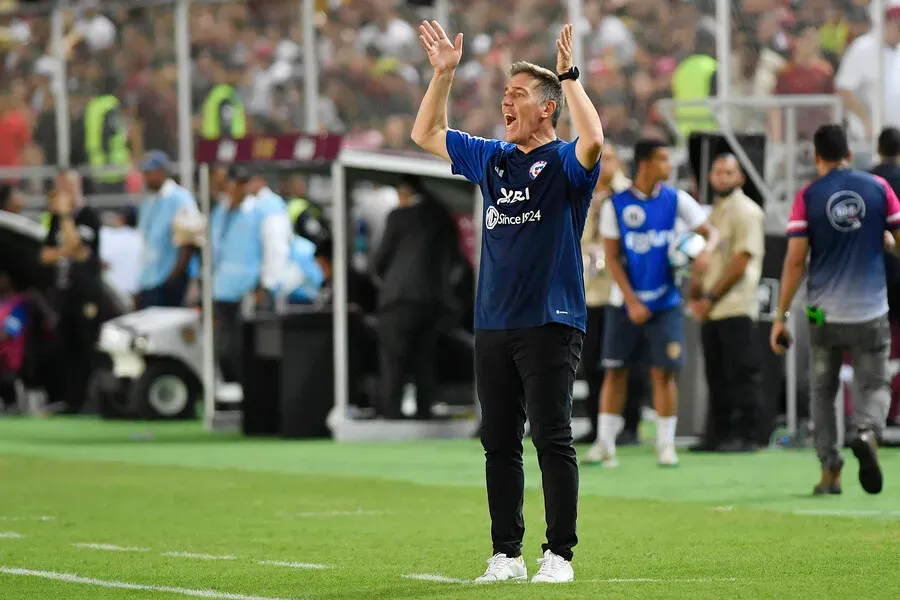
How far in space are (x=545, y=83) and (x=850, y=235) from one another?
3.93 m

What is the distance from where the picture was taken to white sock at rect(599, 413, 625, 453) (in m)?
13.6

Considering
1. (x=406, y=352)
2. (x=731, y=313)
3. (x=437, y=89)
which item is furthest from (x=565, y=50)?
(x=406, y=352)

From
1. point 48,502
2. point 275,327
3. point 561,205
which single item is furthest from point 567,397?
point 275,327

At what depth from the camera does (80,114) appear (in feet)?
79.2

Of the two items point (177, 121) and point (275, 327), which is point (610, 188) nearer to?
point (275, 327)

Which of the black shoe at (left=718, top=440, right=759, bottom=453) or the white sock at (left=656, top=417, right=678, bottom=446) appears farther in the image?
the black shoe at (left=718, top=440, right=759, bottom=453)

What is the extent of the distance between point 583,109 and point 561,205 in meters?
0.45

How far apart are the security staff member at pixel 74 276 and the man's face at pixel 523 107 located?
14060 millimetres

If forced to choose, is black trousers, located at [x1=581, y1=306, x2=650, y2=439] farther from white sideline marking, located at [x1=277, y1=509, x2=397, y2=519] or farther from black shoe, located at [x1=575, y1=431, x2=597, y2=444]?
white sideline marking, located at [x1=277, y1=509, x2=397, y2=519]

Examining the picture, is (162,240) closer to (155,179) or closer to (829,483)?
(155,179)

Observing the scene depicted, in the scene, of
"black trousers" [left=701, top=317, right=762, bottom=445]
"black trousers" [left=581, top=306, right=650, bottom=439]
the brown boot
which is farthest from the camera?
"black trousers" [left=581, top=306, right=650, bottom=439]

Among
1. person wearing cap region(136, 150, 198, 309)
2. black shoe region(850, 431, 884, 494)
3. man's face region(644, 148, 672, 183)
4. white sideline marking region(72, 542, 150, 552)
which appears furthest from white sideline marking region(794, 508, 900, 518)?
person wearing cap region(136, 150, 198, 309)

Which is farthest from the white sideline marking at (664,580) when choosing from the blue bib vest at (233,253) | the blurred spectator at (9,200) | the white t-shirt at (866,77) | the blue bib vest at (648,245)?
the blurred spectator at (9,200)

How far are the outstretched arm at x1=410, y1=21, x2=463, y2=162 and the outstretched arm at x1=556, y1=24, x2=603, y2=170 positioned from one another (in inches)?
19.3
